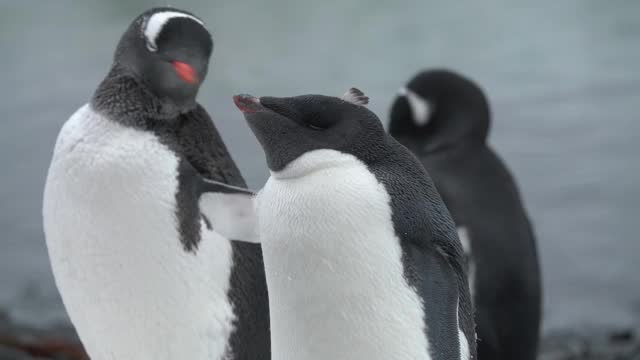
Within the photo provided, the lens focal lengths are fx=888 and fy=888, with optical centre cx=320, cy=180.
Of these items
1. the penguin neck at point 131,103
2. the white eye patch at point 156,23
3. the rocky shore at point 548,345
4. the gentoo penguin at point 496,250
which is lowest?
the rocky shore at point 548,345

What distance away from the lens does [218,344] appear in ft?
6.64

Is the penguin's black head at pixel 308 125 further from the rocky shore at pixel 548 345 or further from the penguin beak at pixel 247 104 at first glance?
the rocky shore at pixel 548 345

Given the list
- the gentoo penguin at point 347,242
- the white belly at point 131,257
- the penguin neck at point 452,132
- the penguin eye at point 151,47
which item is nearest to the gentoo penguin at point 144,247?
the white belly at point 131,257

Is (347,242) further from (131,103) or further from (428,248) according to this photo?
(131,103)

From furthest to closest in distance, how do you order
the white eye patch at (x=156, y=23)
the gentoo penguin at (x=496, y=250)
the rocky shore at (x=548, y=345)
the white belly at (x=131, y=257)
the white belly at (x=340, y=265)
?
the rocky shore at (x=548, y=345), the gentoo penguin at (x=496, y=250), the white eye patch at (x=156, y=23), the white belly at (x=131, y=257), the white belly at (x=340, y=265)

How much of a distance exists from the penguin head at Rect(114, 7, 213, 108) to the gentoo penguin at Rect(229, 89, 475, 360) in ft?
2.65

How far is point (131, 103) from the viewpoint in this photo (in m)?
2.13

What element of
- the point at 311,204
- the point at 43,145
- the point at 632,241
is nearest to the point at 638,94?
the point at 632,241

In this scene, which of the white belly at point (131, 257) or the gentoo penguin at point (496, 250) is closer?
the white belly at point (131, 257)

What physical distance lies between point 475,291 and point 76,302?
1694 mm

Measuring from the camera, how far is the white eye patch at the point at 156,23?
2.20m

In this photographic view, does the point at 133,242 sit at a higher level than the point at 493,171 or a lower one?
lower

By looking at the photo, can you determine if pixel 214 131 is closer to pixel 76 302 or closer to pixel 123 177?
pixel 123 177

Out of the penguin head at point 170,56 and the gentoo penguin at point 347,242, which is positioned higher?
the penguin head at point 170,56
